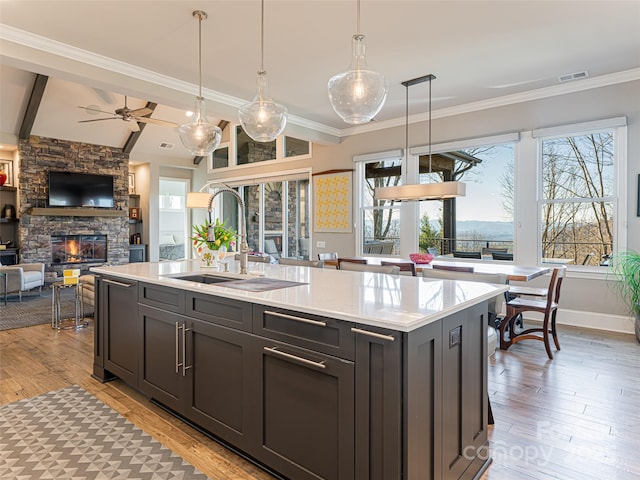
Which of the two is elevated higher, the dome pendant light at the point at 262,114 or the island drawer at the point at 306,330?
the dome pendant light at the point at 262,114

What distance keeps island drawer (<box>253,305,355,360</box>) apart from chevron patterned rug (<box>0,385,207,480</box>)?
82 centimetres

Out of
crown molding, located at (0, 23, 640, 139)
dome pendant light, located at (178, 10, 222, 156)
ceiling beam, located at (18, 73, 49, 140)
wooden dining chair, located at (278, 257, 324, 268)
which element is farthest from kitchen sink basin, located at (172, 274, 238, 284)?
ceiling beam, located at (18, 73, 49, 140)

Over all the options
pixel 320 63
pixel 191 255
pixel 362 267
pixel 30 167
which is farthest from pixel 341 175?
pixel 30 167

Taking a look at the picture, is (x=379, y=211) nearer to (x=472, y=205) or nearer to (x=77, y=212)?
(x=472, y=205)

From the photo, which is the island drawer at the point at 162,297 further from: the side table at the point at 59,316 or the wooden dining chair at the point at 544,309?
the wooden dining chair at the point at 544,309

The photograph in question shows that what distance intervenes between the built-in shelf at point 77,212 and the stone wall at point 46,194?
11 centimetres

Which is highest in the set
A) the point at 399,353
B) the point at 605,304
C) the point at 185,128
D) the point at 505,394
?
the point at 185,128

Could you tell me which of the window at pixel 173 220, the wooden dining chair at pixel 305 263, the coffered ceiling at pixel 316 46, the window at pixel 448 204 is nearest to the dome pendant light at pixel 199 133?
the coffered ceiling at pixel 316 46

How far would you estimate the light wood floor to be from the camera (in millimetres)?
1991

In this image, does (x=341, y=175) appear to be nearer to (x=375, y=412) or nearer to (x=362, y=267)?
(x=362, y=267)

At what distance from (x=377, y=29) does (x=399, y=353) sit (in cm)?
309

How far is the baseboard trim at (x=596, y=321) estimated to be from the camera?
4.45 metres

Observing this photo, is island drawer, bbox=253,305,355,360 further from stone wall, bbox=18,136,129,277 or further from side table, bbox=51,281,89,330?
stone wall, bbox=18,136,129,277

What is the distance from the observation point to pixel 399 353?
1.37 m
